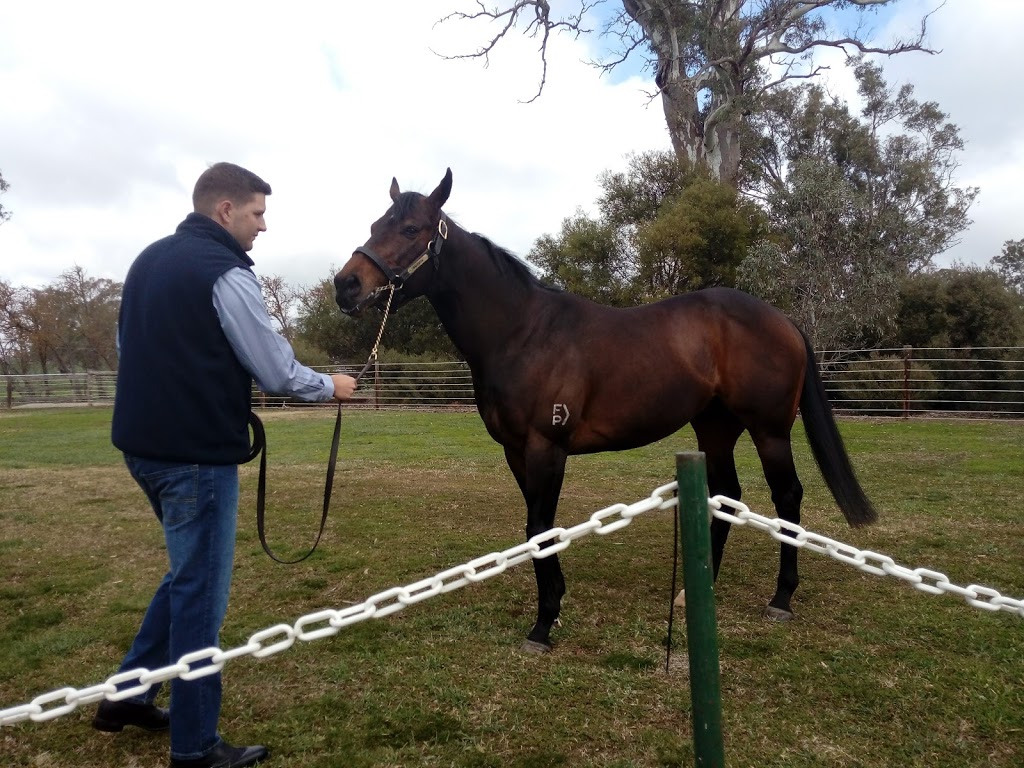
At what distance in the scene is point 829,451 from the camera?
3.87 m

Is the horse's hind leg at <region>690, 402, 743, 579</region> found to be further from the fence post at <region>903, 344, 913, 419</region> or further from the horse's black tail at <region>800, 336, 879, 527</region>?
the fence post at <region>903, 344, 913, 419</region>

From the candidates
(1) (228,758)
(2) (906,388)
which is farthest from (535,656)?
(2) (906,388)

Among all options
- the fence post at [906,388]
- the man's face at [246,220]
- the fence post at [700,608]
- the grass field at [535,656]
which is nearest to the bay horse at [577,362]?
the grass field at [535,656]

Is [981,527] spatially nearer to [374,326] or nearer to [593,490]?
[593,490]

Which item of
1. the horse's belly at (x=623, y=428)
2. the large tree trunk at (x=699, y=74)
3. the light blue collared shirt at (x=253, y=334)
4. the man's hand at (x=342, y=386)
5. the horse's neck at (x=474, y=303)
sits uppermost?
the large tree trunk at (x=699, y=74)

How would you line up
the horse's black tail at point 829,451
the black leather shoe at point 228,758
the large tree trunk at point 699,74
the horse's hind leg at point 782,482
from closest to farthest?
the black leather shoe at point 228,758
the horse's hind leg at point 782,482
the horse's black tail at point 829,451
the large tree trunk at point 699,74

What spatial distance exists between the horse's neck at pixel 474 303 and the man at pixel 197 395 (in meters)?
1.30

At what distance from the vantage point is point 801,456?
907 cm

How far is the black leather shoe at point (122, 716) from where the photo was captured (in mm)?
2406

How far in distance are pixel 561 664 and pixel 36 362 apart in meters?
46.3

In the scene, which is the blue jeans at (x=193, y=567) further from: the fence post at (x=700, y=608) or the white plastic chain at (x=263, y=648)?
the fence post at (x=700, y=608)

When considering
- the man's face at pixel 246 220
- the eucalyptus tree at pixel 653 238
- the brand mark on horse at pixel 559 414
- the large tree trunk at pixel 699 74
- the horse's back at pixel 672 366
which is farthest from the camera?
the large tree trunk at pixel 699 74

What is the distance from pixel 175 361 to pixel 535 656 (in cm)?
215

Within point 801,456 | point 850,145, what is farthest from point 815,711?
point 850,145
